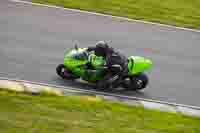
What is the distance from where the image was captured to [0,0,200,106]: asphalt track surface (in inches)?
Answer: 690

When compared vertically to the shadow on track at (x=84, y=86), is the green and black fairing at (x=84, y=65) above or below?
above

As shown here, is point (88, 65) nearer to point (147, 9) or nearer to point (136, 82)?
point (136, 82)

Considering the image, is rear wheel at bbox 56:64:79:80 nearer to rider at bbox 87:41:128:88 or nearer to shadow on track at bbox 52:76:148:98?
shadow on track at bbox 52:76:148:98

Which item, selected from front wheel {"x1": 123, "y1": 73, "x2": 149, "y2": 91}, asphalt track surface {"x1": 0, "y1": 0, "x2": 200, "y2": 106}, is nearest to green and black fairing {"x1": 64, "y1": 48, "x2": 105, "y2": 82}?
asphalt track surface {"x1": 0, "y1": 0, "x2": 200, "y2": 106}

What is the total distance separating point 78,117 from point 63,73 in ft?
11.4

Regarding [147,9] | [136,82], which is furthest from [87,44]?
[147,9]

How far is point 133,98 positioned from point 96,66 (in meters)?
1.26

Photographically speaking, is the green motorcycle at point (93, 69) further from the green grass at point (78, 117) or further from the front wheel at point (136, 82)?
the green grass at point (78, 117)

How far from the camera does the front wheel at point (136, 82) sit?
17031 mm

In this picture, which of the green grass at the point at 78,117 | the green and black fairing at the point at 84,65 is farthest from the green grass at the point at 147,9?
the green grass at the point at 78,117

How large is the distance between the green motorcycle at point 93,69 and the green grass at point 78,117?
60.4 inches

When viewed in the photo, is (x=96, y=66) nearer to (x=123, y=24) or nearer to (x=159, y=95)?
(x=159, y=95)

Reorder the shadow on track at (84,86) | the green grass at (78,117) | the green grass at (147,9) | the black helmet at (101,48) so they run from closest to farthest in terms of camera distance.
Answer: the green grass at (78,117), the black helmet at (101,48), the shadow on track at (84,86), the green grass at (147,9)

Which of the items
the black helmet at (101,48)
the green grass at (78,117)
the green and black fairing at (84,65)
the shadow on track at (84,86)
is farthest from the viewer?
the shadow on track at (84,86)
